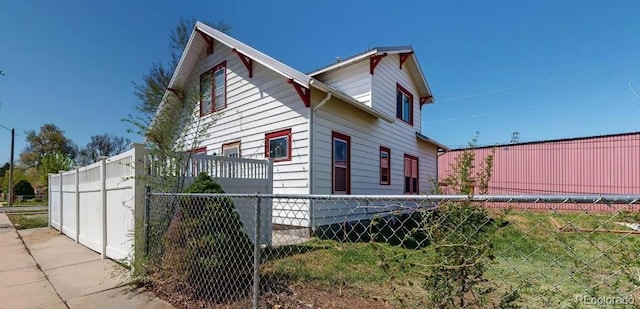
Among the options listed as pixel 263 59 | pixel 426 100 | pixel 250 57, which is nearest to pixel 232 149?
pixel 250 57

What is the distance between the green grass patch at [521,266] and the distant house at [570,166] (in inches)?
394

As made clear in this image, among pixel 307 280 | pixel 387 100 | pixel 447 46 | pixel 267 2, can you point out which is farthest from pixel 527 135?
pixel 307 280

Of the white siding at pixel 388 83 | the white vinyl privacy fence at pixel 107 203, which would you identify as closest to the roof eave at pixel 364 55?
the white siding at pixel 388 83

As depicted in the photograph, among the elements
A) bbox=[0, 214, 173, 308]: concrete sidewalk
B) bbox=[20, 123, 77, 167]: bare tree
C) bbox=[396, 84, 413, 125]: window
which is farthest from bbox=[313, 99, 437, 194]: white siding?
bbox=[20, 123, 77, 167]: bare tree

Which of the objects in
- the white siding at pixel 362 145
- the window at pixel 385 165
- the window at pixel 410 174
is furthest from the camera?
the window at pixel 410 174

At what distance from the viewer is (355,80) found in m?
9.40

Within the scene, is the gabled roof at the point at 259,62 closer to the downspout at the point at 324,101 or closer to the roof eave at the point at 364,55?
the roof eave at the point at 364,55

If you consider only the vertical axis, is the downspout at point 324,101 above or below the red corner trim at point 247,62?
below

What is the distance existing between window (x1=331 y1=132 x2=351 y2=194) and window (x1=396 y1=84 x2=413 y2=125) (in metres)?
3.62

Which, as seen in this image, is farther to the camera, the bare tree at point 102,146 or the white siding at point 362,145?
the bare tree at point 102,146

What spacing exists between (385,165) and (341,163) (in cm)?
261

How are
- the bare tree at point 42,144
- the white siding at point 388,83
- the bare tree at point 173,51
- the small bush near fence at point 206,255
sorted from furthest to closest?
1. the bare tree at point 42,144
2. the bare tree at point 173,51
3. the white siding at point 388,83
4. the small bush near fence at point 206,255

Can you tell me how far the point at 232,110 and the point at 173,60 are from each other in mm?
9594

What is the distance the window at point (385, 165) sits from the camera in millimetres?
9922
